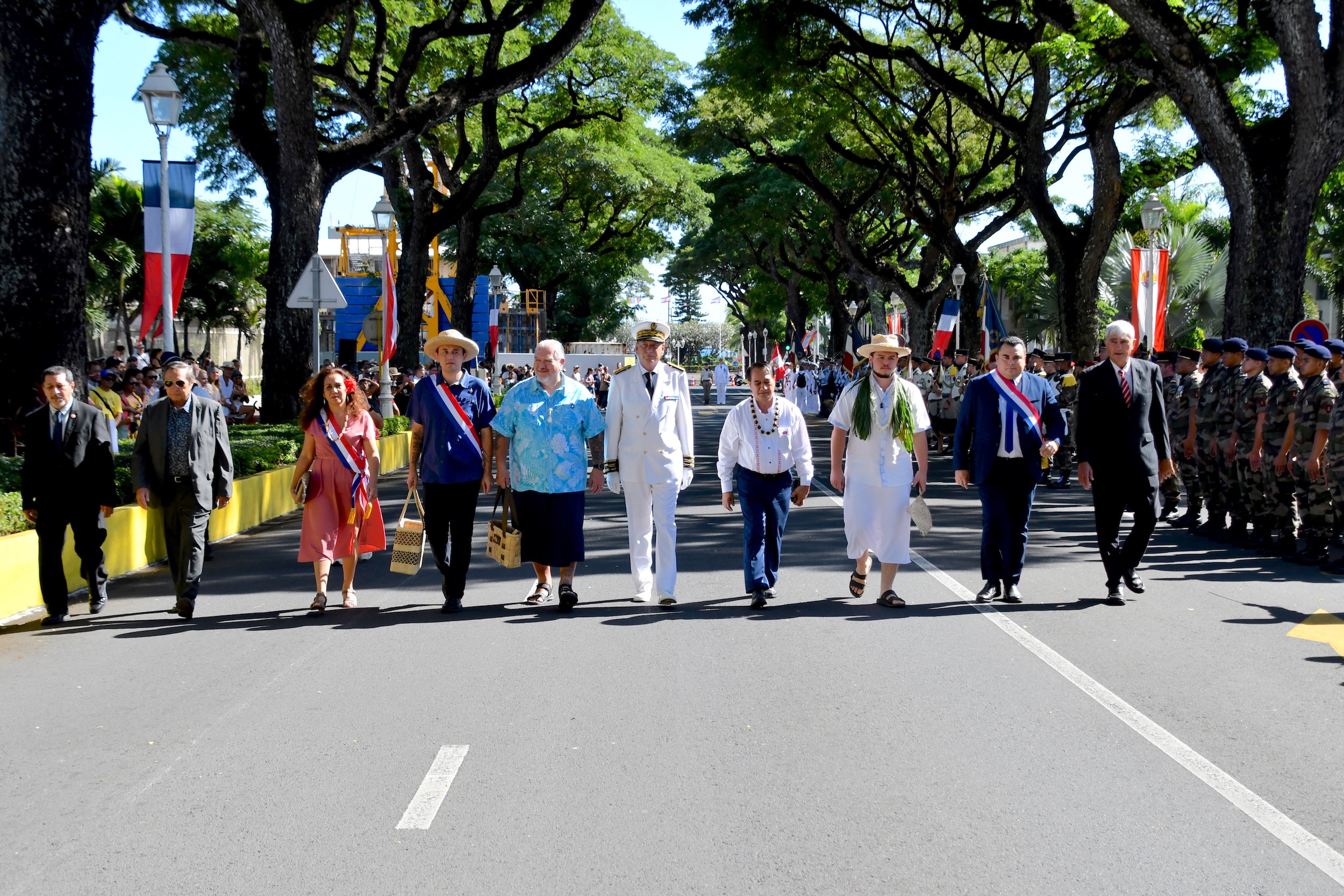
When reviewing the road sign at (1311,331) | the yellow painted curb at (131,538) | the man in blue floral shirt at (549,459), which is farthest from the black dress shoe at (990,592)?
the road sign at (1311,331)

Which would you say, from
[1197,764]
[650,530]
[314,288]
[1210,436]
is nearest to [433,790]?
[1197,764]

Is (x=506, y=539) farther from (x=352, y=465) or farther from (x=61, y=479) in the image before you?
(x=61, y=479)

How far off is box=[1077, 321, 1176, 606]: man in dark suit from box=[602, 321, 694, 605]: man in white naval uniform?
9.55 feet

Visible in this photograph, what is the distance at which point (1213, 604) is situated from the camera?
877 cm

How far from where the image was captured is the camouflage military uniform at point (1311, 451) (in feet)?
34.0

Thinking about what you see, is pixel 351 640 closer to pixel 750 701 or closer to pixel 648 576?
pixel 648 576

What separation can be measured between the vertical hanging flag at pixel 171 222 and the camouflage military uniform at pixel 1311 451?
513 inches

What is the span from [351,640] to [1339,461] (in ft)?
25.2

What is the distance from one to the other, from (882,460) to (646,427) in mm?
1648

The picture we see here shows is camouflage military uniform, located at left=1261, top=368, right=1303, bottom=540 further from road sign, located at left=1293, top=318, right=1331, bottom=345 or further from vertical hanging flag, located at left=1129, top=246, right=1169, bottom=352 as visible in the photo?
vertical hanging flag, located at left=1129, top=246, right=1169, bottom=352

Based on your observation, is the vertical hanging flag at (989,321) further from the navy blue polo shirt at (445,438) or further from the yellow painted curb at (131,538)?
the navy blue polo shirt at (445,438)

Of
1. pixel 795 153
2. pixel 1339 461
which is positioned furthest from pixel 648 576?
pixel 795 153

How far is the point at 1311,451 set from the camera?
10.6 m

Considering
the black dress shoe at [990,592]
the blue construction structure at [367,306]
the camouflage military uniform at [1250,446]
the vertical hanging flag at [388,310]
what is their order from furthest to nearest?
the blue construction structure at [367,306], the vertical hanging flag at [388,310], the camouflage military uniform at [1250,446], the black dress shoe at [990,592]
